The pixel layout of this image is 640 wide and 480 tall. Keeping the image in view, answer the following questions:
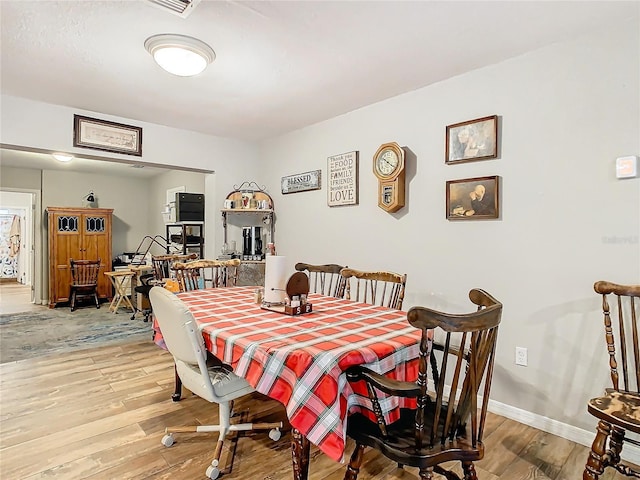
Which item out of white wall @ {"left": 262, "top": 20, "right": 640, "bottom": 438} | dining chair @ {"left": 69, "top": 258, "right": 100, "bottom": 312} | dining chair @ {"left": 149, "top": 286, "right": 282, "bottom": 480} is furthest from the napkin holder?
dining chair @ {"left": 69, "top": 258, "right": 100, "bottom": 312}

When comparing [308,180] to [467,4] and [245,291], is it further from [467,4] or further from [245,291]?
[467,4]

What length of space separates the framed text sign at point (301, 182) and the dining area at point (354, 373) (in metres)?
1.88

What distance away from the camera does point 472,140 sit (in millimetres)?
2473

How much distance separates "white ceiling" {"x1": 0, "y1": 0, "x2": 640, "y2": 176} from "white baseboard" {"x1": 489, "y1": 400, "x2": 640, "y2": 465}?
2212 mm

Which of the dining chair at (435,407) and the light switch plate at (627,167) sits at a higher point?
the light switch plate at (627,167)

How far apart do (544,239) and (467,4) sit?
137 cm

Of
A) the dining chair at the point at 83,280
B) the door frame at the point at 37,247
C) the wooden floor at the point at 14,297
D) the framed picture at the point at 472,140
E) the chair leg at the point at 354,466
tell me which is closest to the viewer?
the chair leg at the point at 354,466

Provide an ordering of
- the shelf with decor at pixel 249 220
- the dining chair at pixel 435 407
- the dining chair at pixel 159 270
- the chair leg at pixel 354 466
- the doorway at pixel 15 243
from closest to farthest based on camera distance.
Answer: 1. the dining chair at pixel 435 407
2. the chair leg at pixel 354 466
3. the shelf with decor at pixel 249 220
4. the dining chair at pixel 159 270
5. the doorway at pixel 15 243

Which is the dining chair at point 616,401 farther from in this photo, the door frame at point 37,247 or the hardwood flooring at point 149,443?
the door frame at point 37,247

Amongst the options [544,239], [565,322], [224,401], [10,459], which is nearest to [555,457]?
[565,322]

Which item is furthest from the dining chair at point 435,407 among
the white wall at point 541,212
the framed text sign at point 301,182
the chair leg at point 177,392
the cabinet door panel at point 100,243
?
the cabinet door panel at point 100,243

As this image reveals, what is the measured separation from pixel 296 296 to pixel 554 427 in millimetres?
1706

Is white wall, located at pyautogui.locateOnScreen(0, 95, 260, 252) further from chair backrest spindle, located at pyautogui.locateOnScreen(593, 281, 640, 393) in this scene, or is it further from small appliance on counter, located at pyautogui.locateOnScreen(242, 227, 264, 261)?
chair backrest spindle, located at pyautogui.locateOnScreen(593, 281, 640, 393)

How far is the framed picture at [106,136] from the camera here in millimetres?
3248
